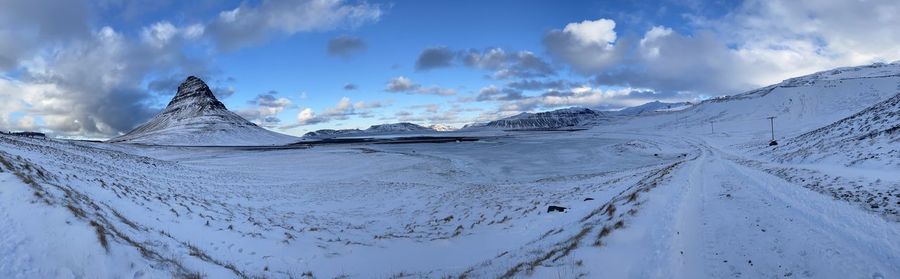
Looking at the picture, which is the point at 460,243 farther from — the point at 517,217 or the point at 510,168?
the point at 510,168

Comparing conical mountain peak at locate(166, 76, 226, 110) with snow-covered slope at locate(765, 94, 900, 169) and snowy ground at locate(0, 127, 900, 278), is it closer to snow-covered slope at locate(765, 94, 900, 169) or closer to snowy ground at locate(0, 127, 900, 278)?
snowy ground at locate(0, 127, 900, 278)

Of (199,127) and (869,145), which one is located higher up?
(199,127)

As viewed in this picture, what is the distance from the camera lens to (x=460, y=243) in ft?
53.0

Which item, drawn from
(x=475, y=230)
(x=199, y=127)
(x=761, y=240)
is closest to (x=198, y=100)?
(x=199, y=127)

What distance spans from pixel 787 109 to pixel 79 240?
245m

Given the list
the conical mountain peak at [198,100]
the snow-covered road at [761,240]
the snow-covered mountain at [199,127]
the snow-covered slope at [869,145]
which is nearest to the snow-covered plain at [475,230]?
the snow-covered road at [761,240]

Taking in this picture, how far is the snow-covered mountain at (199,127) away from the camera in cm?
13035

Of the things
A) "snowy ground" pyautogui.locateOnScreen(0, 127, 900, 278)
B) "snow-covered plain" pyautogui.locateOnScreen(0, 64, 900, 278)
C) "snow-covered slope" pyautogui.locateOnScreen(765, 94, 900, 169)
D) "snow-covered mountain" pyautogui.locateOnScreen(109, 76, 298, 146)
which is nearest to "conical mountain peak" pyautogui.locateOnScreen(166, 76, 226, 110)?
"snow-covered mountain" pyautogui.locateOnScreen(109, 76, 298, 146)

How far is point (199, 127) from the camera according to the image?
149250 millimetres

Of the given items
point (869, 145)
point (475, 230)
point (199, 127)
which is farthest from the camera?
point (199, 127)

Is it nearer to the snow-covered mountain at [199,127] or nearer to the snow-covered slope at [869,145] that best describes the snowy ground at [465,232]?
the snow-covered slope at [869,145]

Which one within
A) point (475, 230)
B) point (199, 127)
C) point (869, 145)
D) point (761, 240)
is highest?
Answer: point (199, 127)

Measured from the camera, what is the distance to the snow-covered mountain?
428 ft

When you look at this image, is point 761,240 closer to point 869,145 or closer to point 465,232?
point 465,232
